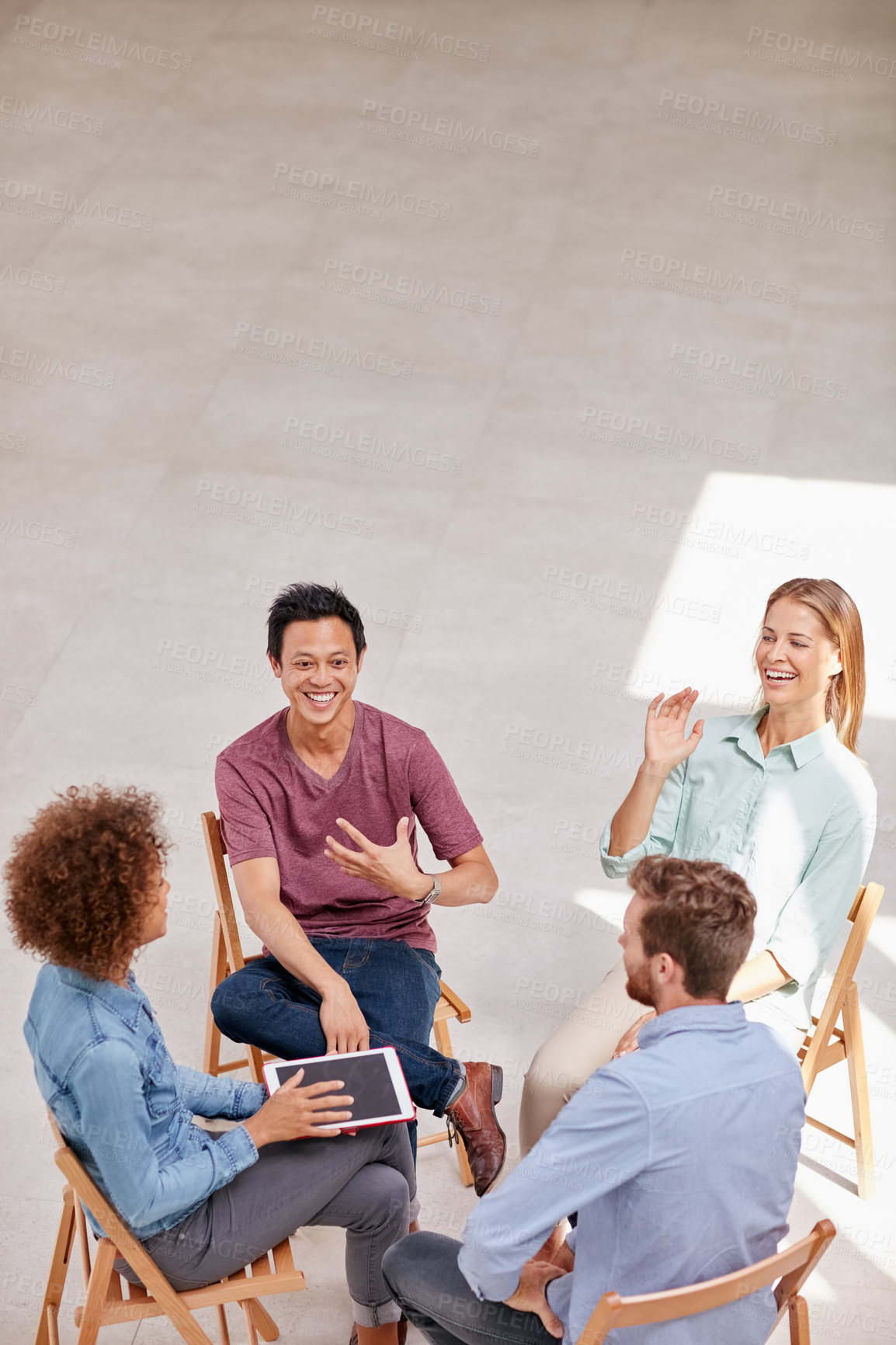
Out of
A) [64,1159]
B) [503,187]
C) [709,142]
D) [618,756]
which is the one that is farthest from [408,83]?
[64,1159]

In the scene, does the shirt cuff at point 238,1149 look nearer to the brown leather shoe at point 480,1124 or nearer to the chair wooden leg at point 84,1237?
the chair wooden leg at point 84,1237

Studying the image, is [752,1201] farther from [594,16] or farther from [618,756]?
[594,16]

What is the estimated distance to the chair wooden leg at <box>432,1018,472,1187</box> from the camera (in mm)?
3129

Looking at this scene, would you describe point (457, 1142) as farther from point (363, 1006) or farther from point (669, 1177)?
point (669, 1177)

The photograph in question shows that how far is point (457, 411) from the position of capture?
642cm

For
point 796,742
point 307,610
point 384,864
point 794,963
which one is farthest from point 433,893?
point 796,742

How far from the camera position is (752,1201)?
1944 millimetres

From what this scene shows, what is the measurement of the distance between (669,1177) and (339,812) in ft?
4.36

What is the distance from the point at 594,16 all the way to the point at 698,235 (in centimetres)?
343

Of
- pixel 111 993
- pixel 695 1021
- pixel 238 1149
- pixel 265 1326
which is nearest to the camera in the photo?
pixel 695 1021

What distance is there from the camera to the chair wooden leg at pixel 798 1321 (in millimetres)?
2109

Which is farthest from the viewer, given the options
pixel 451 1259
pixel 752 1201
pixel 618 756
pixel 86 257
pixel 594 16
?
pixel 594 16

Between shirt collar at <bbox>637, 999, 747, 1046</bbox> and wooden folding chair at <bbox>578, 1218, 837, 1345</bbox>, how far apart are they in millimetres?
315

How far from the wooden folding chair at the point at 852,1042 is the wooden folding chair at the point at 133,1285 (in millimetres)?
1288
